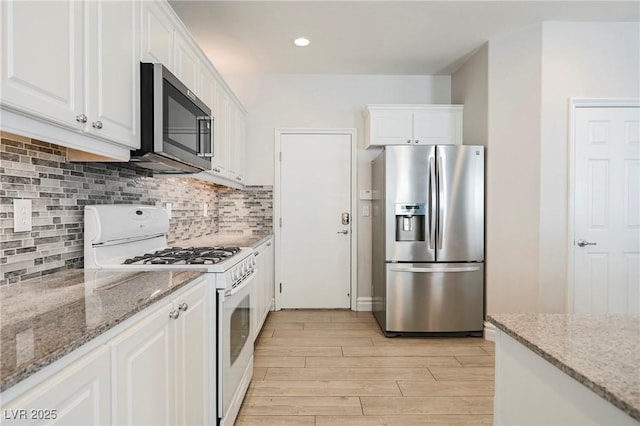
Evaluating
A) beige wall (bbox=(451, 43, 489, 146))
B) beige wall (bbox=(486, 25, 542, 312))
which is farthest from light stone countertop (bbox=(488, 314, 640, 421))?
beige wall (bbox=(451, 43, 489, 146))

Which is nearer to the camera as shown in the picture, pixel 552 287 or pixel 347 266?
pixel 552 287

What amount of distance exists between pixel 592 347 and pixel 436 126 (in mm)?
3237

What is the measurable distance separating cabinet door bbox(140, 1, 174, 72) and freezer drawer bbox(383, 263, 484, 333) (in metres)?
2.49

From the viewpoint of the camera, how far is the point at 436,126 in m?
3.81

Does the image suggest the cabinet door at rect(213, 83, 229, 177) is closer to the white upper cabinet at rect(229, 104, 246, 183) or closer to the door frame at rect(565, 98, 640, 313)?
the white upper cabinet at rect(229, 104, 246, 183)

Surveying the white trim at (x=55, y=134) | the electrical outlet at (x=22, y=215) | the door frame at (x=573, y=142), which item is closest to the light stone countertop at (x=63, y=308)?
the electrical outlet at (x=22, y=215)

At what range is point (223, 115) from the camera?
317 cm

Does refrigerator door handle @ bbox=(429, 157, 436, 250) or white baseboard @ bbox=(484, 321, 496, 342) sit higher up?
refrigerator door handle @ bbox=(429, 157, 436, 250)

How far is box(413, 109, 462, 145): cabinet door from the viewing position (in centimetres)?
380

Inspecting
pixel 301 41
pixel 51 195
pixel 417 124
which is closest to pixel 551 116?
pixel 417 124

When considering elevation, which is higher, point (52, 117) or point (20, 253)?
point (52, 117)

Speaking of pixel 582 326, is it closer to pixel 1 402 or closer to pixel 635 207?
pixel 1 402

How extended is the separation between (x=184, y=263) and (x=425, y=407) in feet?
5.28

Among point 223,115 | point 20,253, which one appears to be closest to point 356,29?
point 223,115
